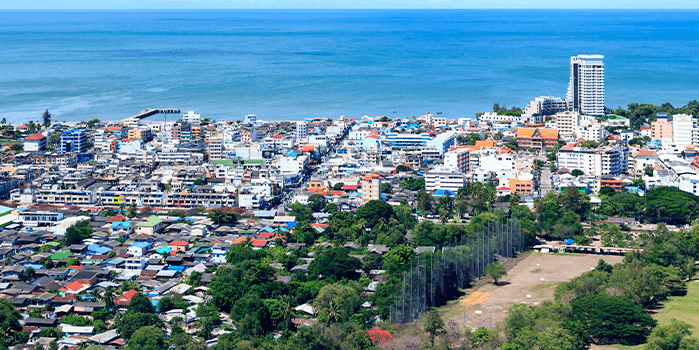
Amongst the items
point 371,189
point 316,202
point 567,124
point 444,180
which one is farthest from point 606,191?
point 567,124

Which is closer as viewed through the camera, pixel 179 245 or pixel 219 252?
pixel 219 252

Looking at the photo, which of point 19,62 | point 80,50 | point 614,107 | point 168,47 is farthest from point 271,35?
point 614,107

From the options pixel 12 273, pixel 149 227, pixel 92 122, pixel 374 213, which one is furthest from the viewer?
pixel 92 122

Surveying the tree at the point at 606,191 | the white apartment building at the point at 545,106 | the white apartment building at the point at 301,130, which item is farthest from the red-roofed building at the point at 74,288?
the white apartment building at the point at 545,106

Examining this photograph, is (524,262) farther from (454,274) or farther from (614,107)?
(614,107)

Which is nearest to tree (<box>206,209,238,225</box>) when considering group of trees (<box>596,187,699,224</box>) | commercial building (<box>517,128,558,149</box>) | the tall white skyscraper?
group of trees (<box>596,187,699,224</box>)

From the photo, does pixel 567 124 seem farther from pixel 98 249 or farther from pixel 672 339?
pixel 672 339

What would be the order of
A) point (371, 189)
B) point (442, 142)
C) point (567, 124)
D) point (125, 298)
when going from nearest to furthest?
1. point (125, 298)
2. point (371, 189)
3. point (442, 142)
4. point (567, 124)
